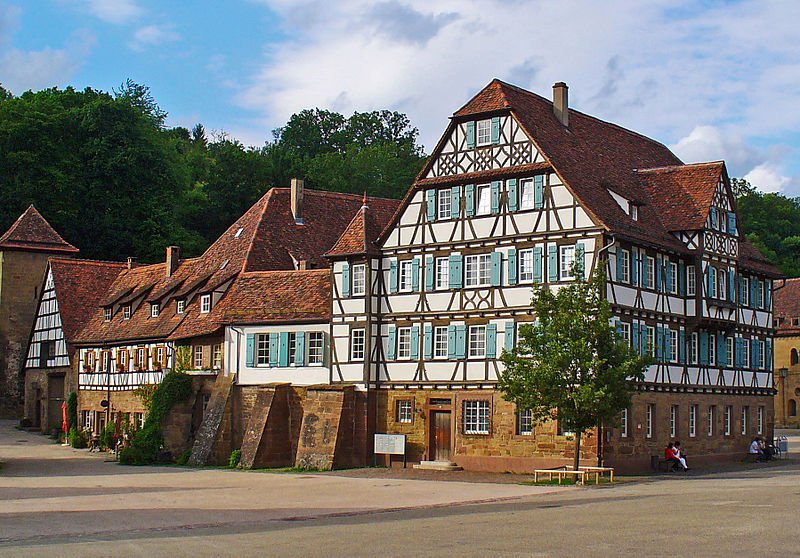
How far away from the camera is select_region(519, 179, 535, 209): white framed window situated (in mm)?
41719

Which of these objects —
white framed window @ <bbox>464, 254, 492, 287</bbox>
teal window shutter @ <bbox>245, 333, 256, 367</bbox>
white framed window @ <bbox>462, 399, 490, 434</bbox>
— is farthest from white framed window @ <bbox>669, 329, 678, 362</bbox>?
teal window shutter @ <bbox>245, 333, 256, 367</bbox>

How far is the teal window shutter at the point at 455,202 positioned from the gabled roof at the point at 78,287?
1069 inches

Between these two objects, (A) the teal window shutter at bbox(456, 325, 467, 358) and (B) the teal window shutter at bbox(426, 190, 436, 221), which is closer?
(A) the teal window shutter at bbox(456, 325, 467, 358)

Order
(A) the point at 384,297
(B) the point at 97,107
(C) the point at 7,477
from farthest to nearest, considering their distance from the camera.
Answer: (B) the point at 97,107 → (A) the point at 384,297 → (C) the point at 7,477

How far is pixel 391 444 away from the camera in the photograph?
44.2 metres

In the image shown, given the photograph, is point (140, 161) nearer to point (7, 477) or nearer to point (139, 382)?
point (139, 382)

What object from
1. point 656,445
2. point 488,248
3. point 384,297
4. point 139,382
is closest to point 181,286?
point 139,382

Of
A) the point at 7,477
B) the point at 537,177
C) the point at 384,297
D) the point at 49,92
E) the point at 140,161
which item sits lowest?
the point at 7,477

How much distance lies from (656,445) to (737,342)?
28.6ft

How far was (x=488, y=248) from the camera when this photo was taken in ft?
140

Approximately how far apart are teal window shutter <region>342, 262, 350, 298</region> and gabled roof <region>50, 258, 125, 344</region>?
72.4 feet

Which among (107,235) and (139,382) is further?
(107,235)

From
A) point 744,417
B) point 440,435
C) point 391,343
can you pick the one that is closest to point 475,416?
point 440,435

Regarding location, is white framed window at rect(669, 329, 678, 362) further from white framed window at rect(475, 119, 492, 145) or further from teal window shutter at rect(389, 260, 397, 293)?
teal window shutter at rect(389, 260, 397, 293)
